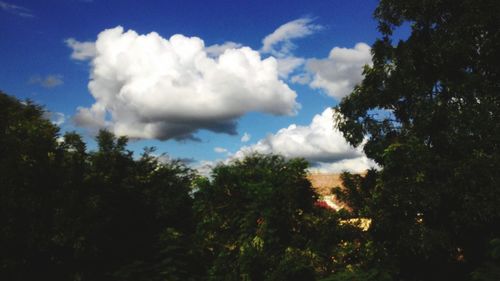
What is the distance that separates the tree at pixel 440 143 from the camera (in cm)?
1227

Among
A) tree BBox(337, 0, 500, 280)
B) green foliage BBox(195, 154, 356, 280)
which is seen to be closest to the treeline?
green foliage BBox(195, 154, 356, 280)

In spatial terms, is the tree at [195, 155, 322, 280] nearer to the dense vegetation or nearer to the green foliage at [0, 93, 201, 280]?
the dense vegetation

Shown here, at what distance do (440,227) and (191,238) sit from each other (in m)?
7.79

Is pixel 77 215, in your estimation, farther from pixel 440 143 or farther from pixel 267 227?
pixel 440 143

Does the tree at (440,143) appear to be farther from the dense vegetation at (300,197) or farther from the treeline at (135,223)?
the treeline at (135,223)

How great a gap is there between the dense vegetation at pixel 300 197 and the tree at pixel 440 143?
0.04 meters

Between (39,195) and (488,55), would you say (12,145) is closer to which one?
(39,195)

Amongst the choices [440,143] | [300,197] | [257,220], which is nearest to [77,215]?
[257,220]

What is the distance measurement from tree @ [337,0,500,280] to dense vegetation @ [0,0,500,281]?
0.04m

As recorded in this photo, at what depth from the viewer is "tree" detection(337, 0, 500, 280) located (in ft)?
40.3

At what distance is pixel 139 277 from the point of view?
9.43 m

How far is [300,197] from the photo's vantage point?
9.93 meters

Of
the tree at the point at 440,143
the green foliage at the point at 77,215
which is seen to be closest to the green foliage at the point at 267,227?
the green foliage at the point at 77,215

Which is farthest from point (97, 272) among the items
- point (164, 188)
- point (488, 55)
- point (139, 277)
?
point (488, 55)
